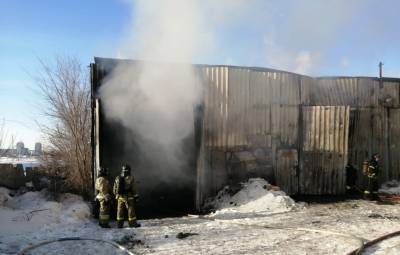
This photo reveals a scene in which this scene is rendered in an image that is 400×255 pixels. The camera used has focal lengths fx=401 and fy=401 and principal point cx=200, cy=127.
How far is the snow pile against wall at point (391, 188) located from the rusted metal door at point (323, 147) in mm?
2067

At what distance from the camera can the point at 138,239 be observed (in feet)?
25.0

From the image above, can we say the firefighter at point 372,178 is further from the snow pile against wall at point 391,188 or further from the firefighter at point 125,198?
the firefighter at point 125,198

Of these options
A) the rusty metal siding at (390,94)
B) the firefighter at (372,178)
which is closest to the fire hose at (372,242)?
the firefighter at (372,178)

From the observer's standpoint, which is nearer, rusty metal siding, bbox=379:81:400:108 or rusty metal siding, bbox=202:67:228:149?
rusty metal siding, bbox=202:67:228:149

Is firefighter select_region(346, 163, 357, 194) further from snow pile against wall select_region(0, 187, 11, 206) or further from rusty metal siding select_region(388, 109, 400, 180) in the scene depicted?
snow pile against wall select_region(0, 187, 11, 206)

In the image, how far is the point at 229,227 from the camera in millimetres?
8578

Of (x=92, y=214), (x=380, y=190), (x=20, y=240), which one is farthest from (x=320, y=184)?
(x=20, y=240)

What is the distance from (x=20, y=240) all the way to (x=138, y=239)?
2.17 meters

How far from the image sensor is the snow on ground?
6.97m

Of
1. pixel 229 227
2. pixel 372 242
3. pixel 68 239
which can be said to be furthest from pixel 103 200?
pixel 372 242

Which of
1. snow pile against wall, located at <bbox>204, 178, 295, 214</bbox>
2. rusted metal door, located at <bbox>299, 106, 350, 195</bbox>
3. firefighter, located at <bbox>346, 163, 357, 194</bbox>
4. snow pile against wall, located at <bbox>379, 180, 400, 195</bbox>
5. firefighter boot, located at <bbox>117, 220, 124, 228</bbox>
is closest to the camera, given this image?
firefighter boot, located at <bbox>117, 220, 124, 228</bbox>

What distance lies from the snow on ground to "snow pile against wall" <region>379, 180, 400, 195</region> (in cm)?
201

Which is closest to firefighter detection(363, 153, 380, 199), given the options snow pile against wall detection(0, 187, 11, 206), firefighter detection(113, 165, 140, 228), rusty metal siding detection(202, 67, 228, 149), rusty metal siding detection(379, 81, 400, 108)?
rusty metal siding detection(379, 81, 400, 108)

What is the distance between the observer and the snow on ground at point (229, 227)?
6969 millimetres
